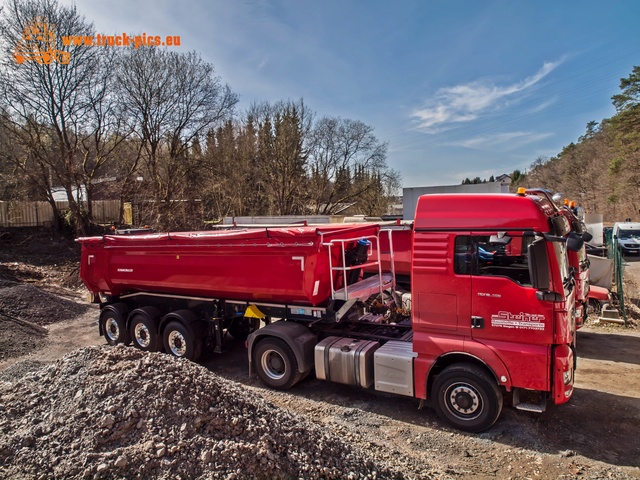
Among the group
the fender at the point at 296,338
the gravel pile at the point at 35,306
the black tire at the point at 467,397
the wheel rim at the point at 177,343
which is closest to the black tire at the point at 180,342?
the wheel rim at the point at 177,343

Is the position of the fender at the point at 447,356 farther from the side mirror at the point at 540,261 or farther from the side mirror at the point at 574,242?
the side mirror at the point at 574,242

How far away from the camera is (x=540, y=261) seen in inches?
179

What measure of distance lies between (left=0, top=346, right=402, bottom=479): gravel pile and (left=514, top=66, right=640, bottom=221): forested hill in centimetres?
4372

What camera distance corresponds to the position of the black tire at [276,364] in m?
6.54

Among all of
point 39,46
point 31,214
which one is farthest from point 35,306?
point 39,46

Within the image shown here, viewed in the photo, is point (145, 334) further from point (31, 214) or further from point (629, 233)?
point (629, 233)

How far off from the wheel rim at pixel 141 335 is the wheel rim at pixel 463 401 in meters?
6.33

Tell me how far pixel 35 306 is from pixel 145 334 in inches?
247

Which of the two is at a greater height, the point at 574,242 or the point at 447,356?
the point at 574,242

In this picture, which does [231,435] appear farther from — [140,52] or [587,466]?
[140,52]

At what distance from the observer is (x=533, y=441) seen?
16.1 feet

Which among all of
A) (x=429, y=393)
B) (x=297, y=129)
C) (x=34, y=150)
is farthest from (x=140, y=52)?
(x=429, y=393)

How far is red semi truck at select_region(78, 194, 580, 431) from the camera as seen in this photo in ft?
15.8

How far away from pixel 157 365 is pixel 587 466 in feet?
16.4
